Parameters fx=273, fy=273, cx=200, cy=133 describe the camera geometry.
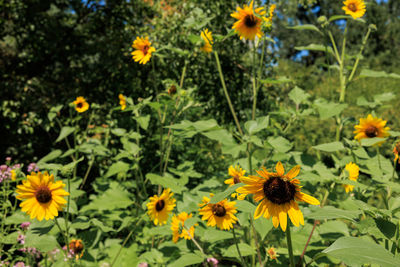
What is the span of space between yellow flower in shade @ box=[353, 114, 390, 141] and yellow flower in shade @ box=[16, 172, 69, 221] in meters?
1.37

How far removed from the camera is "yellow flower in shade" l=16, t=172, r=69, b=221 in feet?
3.41

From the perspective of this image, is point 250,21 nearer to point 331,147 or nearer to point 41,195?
point 331,147

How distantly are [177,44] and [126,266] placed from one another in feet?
7.09

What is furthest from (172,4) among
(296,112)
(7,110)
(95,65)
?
(296,112)

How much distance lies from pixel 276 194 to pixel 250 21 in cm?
98

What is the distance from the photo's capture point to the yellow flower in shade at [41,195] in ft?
3.41

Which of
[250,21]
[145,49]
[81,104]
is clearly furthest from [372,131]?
[81,104]

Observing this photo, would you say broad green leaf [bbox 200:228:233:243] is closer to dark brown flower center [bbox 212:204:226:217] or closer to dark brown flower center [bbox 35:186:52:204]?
dark brown flower center [bbox 212:204:226:217]

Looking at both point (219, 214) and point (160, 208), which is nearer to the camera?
point (219, 214)

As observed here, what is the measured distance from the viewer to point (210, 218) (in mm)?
1038

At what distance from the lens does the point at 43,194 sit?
104 cm

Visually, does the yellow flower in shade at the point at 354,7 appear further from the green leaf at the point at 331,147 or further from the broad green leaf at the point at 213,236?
the broad green leaf at the point at 213,236

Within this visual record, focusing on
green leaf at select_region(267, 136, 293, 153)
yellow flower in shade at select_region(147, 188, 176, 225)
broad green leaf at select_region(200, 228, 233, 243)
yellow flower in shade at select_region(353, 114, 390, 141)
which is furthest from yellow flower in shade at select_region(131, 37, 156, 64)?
yellow flower in shade at select_region(353, 114, 390, 141)

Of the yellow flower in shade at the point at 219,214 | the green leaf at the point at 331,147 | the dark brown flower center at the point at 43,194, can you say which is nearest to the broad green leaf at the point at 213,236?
the yellow flower in shade at the point at 219,214
